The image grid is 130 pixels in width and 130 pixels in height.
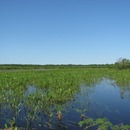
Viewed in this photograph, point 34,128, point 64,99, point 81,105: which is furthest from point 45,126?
point 64,99

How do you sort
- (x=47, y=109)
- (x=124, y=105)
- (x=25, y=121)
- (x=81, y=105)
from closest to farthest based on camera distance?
→ (x=25, y=121) < (x=47, y=109) < (x=81, y=105) < (x=124, y=105)

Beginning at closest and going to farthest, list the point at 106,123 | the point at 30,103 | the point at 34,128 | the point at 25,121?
the point at 106,123 < the point at 34,128 < the point at 25,121 < the point at 30,103

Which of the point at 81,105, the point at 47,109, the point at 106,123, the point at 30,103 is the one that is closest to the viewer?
the point at 106,123

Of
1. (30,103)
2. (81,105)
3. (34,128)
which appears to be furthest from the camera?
(81,105)

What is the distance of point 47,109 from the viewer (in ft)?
46.2

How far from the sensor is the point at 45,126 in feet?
37.3

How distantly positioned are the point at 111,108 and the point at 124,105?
1.32m

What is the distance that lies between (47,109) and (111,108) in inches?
160

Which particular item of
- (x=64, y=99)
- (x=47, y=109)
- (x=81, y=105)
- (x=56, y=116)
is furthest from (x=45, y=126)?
(x=64, y=99)

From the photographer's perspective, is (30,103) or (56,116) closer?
(56,116)

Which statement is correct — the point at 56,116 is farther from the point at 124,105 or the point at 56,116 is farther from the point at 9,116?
the point at 124,105

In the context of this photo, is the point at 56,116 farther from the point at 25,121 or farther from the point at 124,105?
the point at 124,105

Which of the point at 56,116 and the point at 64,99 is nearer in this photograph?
the point at 56,116

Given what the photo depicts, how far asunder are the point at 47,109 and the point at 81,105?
2718 mm
